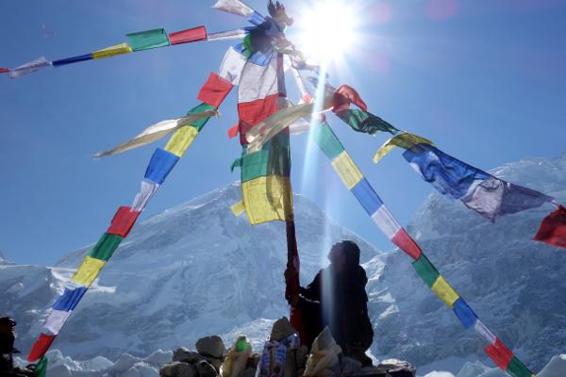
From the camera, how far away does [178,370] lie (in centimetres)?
771

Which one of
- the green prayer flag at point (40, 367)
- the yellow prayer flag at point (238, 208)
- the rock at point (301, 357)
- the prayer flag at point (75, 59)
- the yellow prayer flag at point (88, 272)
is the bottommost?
the rock at point (301, 357)

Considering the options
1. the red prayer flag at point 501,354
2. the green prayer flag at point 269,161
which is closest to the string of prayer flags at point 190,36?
the green prayer flag at point 269,161

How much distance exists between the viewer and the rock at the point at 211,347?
27.7ft

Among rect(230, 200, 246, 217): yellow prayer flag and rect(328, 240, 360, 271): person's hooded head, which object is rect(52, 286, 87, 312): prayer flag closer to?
rect(230, 200, 246, 217): yellow prayer flag

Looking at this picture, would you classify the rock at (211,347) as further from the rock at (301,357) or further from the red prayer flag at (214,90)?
the red prayer flag at (214,90)

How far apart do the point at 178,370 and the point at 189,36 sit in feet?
17.3

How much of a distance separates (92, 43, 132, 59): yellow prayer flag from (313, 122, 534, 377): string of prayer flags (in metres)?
3.73

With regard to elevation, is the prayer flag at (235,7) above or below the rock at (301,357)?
above

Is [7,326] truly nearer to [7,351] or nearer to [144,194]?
[7,351]

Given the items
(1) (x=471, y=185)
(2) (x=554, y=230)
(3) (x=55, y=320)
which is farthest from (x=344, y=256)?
(3) (x=55, y=320)

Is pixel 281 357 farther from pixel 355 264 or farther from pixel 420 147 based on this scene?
pixel 420 147

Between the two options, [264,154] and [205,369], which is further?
[264,154]

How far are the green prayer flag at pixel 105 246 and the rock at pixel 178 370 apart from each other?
6.61 ft

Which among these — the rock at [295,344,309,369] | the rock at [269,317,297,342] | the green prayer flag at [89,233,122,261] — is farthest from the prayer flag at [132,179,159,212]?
the rock at [295,344,309,369]
